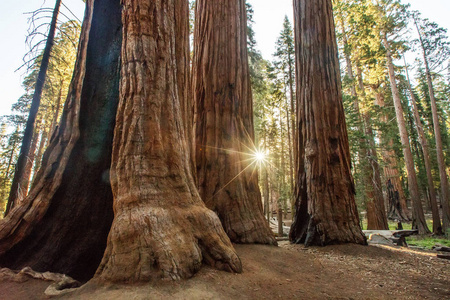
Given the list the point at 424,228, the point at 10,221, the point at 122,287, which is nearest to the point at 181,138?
the point at 122,287

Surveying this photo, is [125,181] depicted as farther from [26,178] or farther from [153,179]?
[26,178]

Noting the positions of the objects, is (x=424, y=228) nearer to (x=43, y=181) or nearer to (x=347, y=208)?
(x=347, y=208)

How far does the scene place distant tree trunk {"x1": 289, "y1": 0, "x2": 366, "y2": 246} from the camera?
16.1ft

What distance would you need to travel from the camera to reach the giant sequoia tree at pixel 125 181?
196 cm

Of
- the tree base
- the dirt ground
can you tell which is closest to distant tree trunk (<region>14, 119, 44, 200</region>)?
the tree base

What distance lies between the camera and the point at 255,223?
407cm

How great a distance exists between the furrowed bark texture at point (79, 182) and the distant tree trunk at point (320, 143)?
404 cm

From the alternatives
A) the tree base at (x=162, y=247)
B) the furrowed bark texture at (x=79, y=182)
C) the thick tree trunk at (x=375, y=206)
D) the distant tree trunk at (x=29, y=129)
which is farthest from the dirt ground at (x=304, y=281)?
the thick tree trunk at (x=375, y=206)

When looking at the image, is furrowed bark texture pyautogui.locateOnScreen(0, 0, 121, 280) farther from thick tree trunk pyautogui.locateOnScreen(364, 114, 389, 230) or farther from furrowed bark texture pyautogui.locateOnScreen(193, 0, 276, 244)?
thick tree trunk pyautogui.locateOnScreen(364, 114, 389, 230)

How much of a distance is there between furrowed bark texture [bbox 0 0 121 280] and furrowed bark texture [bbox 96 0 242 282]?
687 mm

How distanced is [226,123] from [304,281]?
2975mm

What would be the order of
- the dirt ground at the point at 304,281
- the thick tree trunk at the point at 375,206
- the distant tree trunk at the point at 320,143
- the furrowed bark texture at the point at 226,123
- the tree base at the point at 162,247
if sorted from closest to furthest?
the dirt ground at the point at 304,281
the tree base at the point at 162,247
the furrowed bark texture at the point at 226,123
the distant tree trunk at the point at 320,143
the thick tree trunk at the point at 375,206

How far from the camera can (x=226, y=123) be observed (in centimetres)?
468

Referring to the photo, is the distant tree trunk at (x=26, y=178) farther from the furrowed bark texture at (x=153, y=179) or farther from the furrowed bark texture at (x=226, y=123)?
the furrowed bark texture at (x=226, y=123)
